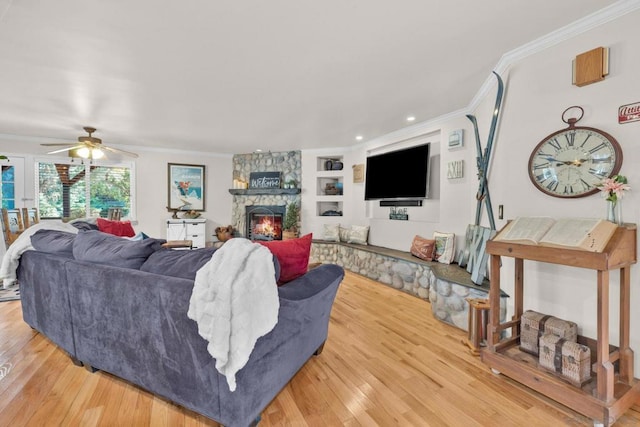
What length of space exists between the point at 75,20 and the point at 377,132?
3.80m

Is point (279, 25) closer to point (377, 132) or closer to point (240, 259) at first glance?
point (240, 259)

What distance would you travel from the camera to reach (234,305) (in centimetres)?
115

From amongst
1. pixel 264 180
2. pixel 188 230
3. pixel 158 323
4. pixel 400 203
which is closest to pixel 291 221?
pixel 264 180

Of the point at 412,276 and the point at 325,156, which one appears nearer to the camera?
the point at 412,276

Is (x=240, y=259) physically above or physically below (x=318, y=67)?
below

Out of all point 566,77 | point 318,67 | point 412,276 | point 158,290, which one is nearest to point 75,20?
point 318,67

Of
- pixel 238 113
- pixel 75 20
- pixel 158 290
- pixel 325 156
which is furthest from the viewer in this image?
pixel 325 156

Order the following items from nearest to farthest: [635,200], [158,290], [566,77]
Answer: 1. [158,290]
2. [635,200]
3. [566,77]

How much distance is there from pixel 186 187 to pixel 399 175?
4696mm

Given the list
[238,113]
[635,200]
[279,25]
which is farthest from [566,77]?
[238,113]

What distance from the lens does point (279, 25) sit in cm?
188

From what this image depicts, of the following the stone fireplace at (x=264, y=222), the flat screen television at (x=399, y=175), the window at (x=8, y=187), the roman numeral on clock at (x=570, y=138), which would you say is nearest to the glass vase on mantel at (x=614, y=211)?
the roman numeral on clock at (x=570, y=138)

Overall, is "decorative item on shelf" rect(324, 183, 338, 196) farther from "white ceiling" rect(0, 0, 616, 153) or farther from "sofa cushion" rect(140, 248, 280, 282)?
"sofa cushion" rect(140, 248, 280, 282)

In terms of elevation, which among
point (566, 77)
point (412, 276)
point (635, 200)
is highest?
point (566, 77)
